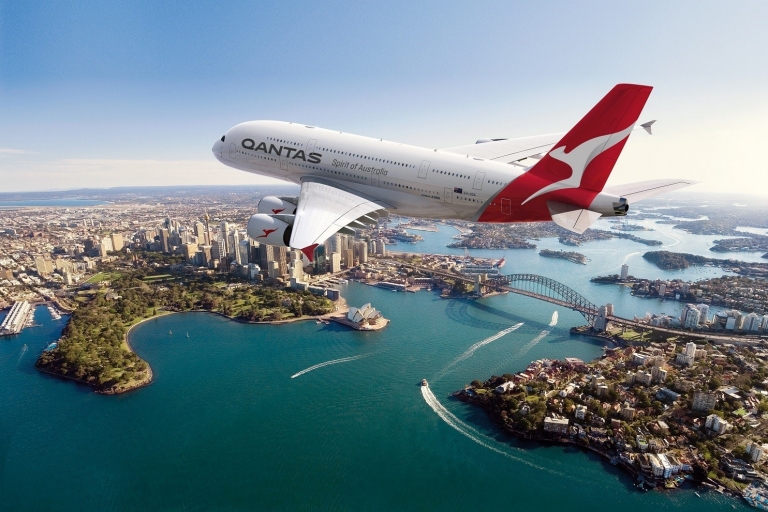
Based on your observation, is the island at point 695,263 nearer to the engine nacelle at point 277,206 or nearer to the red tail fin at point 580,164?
the red tail fin at point 580,164

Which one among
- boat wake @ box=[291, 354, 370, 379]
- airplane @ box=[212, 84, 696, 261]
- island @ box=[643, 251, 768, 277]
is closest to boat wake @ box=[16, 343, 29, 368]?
boat wake @ box=[291, 354, 370, 379]

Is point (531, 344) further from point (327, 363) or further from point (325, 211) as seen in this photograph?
point (325, 211)

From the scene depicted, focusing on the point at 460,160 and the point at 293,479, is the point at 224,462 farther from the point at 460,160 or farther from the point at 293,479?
the point at 460,160

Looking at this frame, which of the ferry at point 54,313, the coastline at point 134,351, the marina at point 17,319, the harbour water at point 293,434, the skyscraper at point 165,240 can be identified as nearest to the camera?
the harbour water at point 293,434

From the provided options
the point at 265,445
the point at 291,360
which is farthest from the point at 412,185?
the point at 291,360

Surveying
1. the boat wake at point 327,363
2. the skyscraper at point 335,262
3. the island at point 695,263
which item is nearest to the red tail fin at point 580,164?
the boat wake at point 327,363
